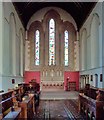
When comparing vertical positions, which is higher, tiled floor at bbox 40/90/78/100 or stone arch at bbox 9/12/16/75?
stone arch at bbox 9/12/16/75

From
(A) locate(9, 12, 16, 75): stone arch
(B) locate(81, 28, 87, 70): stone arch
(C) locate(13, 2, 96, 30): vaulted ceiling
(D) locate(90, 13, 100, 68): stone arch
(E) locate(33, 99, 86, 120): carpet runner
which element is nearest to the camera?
(E) locate(33, 99, 86, 120): carpet runner

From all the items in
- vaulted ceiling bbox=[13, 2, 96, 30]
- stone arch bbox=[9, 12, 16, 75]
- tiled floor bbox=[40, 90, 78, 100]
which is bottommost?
tiled floor bbox=[40, 90, 78, 100]

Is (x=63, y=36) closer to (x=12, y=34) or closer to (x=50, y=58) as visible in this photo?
(x=50, y=58)

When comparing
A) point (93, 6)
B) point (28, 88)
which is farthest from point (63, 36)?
point (28, 88)

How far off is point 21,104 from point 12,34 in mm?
8925

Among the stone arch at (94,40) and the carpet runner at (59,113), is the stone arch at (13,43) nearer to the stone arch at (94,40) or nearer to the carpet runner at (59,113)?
the stone arch at (94,40)

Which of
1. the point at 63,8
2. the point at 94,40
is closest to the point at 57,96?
the point at 94,40

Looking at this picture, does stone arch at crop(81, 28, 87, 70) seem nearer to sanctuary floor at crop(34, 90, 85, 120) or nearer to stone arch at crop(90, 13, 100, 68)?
stone arch at crop(90, 13, 100, 68)

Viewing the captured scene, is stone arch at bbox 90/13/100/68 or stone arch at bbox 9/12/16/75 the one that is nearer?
stone arch at bbox 9/12/16/75

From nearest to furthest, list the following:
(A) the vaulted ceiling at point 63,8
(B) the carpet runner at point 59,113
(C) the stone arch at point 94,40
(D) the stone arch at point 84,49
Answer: (B) the carpet runner at point 59,113 → (C) the stone arch at point 94,40 → (A) the vaulted ceiling at point 63,8 → (D) the stone arch at point 84,49

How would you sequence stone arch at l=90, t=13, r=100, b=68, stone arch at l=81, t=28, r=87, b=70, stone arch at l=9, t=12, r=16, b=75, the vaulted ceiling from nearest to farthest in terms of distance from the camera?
stone arch at l=9, t=12, r=16, b=75 < stone arch at l=90, t=13, r=100, b=68 < the vaulted ceiling < stone arch at l=81, t=28, r=87, b=70

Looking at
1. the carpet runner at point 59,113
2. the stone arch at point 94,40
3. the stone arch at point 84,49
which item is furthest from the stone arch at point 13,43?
the stone arch at point 84,49

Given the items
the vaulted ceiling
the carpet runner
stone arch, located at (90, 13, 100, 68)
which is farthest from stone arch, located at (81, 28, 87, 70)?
the carpet runner

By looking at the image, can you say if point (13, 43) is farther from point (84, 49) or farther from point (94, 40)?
point (84, 49)
